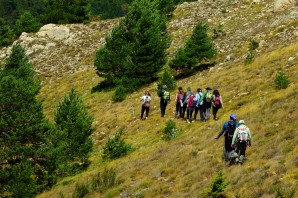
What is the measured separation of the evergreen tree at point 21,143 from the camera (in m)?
22.1

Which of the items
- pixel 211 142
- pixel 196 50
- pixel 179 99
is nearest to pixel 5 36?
pixel 196 50

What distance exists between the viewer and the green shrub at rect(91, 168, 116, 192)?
1945 cm

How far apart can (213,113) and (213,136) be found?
9.79ft

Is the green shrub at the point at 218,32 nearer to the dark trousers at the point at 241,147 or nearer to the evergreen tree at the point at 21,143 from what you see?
the evergreen tree at the point at 21,143

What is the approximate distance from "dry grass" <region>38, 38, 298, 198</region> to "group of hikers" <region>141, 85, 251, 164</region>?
550 mm

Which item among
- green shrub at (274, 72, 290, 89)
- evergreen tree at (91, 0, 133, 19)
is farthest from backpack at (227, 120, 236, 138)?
evergreen tree at (91, 0, 133, 19)

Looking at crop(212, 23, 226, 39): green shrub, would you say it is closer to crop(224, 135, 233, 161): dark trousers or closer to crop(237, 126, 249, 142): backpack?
crop(224, 135, 233, 161): dark trousers

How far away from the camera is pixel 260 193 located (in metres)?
13.1

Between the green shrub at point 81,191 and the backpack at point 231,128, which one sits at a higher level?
the backpack at point 231,128

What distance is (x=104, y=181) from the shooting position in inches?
782

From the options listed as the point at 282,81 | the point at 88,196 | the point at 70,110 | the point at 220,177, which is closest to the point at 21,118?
the point at 70,110

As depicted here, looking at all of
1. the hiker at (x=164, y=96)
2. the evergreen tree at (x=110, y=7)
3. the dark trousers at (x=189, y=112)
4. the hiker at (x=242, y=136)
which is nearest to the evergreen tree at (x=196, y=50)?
the hiker at (x=164, y=96)

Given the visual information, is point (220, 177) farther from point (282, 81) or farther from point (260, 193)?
point (282, 81)

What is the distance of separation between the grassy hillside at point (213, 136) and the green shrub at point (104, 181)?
0.42 metres
